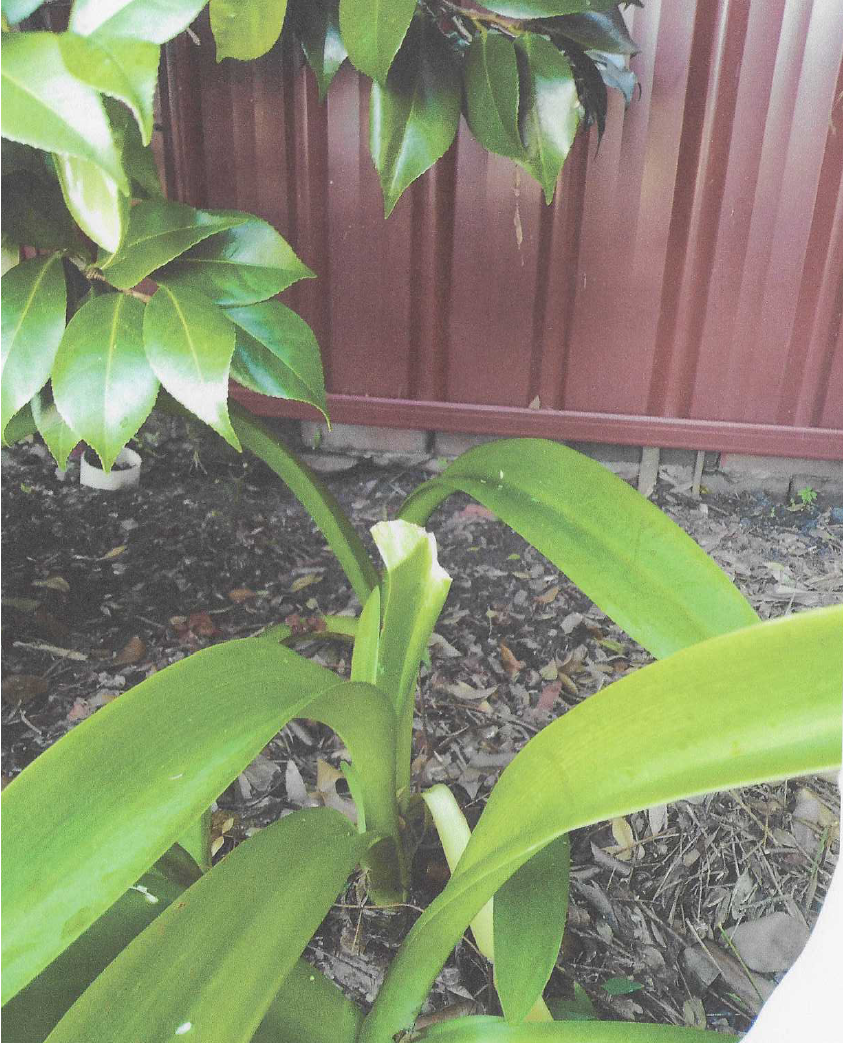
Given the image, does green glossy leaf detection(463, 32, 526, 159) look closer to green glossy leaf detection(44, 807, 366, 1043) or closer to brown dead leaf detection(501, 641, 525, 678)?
green glossy leaf detection(44, 807, 366, 1043)

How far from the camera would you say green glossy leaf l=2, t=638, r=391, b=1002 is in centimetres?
39

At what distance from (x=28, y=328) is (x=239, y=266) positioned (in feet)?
0.54

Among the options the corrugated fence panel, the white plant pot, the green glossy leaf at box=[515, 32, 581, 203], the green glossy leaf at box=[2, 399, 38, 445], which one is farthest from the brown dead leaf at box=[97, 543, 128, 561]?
the green glossy leaf at box=[515, 32, 581, 203]

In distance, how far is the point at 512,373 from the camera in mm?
2016

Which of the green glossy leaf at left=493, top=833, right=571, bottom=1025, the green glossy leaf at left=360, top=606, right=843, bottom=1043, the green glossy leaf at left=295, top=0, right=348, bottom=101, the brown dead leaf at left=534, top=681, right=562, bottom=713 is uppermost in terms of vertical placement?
the green glossy leaf at left=295, top=0, right=348, bottom=101

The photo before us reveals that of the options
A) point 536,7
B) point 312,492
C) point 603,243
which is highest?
point 536,7

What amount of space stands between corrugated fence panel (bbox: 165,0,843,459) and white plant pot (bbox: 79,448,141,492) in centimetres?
46

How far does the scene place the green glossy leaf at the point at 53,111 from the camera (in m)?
0.32

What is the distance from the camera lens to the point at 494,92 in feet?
2.54

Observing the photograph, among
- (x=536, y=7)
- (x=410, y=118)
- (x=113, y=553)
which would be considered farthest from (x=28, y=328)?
(x=113, y=553)

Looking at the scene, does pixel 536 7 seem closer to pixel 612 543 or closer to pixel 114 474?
pixel 612 543

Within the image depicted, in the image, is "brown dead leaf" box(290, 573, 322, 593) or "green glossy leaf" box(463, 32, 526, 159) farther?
"brown dead leaf" box(290, 573, 322, 593)

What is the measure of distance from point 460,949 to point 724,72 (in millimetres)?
1768

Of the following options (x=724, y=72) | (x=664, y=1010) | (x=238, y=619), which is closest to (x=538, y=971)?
(x=664, y=1010)
